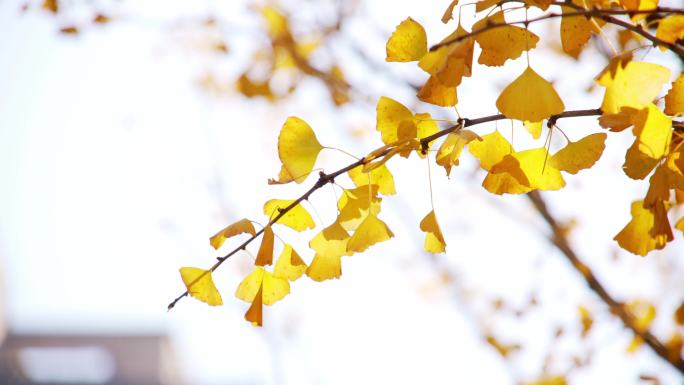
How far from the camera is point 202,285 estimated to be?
707 millimetres

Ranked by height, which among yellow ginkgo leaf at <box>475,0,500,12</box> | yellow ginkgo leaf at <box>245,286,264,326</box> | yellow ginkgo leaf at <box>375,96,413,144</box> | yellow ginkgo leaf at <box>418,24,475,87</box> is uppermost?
yellow ginkgo leaf at <box>475,0,500,12</box>

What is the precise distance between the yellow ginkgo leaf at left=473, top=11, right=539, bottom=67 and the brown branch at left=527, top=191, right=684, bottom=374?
0.81 metres

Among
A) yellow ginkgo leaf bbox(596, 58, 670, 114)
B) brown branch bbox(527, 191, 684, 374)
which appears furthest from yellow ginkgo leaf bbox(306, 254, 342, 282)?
brown branch bbox(527, 191, 684, 374)

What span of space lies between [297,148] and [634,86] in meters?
0.33

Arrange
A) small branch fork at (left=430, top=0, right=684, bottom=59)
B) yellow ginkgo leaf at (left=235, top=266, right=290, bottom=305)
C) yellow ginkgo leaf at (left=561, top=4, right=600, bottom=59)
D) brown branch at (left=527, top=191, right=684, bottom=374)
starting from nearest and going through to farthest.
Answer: small branch fork at (left=430, top=0, right=684, bottom=59) → yellow ginkgo leaf at (left=561, top=4, right=600, bottom=59) → yellow ginkgo leaf at (left=235, top=266, right=290, bottom=305) → brown branch at (left=527, top=191, right=684, bottom=374)

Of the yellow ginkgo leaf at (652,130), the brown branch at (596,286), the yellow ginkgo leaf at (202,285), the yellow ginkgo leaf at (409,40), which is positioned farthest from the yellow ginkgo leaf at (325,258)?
the brown branch at (596,286)

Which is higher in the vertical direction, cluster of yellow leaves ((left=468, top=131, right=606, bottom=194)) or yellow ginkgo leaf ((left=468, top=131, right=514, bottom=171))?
yellow ginkgo leaf ((left=468, top=131, right=514, bottom=171))

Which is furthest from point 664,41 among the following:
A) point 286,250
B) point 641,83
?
point 286,250

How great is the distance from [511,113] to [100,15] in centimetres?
171

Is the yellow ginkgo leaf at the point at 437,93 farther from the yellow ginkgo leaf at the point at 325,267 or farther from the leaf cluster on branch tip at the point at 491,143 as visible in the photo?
the yellow ginkgo leaf at the point at 325,267

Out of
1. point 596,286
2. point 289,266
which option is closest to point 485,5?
point 289,266

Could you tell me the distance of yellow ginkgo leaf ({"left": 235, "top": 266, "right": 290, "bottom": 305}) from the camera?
734 millimetres

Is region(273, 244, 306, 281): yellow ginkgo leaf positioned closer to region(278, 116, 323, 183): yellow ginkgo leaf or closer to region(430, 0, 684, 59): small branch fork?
region(278, 116, 323, 183): yellow ginkgo leaf

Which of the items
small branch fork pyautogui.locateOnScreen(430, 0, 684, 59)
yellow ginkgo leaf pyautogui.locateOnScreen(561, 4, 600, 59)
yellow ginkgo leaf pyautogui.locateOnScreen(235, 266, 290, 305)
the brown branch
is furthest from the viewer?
the brown branch
